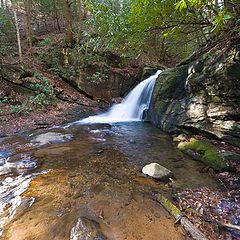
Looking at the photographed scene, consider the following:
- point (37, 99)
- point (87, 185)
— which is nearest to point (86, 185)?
point (87, 185)

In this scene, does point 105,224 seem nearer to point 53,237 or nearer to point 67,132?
point 53,237

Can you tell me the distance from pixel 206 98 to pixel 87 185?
496 cm

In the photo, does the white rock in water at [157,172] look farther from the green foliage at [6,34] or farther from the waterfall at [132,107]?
the green foliage at [6,34]

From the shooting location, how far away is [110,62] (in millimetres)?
14938

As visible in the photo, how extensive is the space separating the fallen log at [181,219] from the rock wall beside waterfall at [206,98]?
329 centimetres

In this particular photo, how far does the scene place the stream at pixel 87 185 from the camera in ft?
10.5

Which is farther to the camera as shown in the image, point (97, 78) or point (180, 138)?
point (97, 78)

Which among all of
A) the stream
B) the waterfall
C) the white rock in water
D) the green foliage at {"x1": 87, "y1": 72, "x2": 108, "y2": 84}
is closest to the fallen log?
the stream

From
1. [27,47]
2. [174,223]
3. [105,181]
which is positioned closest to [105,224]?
[174,223]

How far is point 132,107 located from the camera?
41.7 feet

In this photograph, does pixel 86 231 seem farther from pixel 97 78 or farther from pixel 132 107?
pixel 97 78

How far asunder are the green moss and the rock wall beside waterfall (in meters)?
0.68

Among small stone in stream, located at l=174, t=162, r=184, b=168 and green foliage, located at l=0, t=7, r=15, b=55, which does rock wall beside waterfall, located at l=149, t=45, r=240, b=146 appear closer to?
small stone in stream, located at l=174, t=162, r=184, b=168

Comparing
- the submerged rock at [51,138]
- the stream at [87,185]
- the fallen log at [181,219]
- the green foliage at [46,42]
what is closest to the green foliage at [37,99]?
the stream at [87,185]
